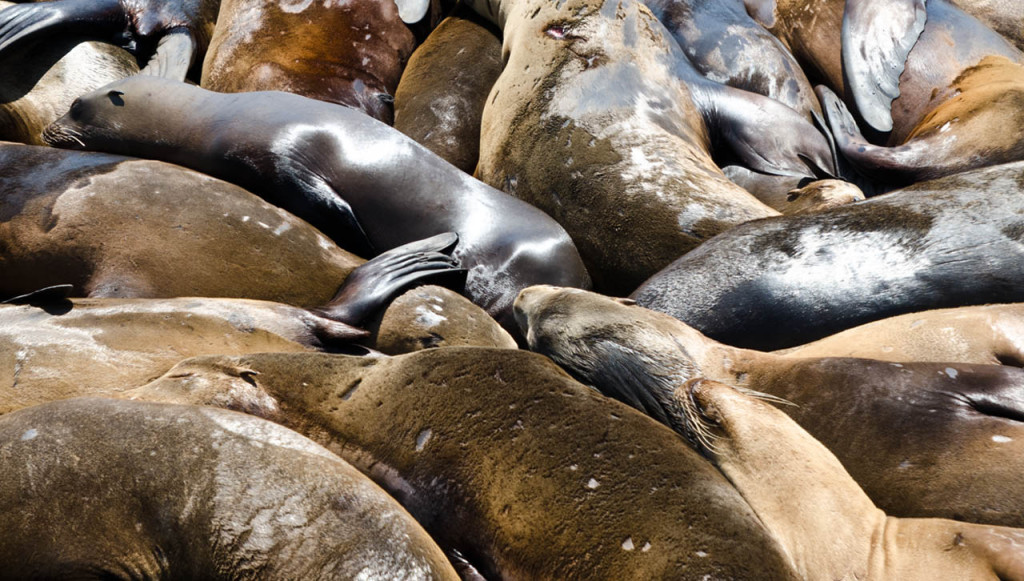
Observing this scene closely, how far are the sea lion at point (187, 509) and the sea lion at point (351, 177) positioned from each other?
1817 mm

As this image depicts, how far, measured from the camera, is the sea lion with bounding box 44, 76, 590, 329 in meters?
4.09

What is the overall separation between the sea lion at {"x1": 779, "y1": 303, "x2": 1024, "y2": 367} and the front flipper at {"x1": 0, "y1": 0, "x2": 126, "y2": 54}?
12.7 ft

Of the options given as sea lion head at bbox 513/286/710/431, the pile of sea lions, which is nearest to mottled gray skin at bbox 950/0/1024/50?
the pile of sea lions

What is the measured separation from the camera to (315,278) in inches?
152

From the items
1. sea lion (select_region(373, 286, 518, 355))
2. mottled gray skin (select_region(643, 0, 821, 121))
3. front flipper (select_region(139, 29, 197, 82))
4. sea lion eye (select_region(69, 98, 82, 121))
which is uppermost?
mottled gray skin (select_region(643, 0, 821, 121))

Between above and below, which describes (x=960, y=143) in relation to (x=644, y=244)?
above

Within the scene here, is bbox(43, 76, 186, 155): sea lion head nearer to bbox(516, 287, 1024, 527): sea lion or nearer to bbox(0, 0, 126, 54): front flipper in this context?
bbox(0, 0, 126, 54): front flipper

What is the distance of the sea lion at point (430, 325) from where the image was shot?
369 centimetres

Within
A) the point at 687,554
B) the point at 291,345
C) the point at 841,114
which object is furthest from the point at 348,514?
the point at 841,114

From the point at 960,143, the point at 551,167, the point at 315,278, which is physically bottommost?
the point at 315,278

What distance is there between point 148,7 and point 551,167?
261 centimetres

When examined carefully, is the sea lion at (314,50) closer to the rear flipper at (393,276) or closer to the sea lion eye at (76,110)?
the sea lion eye at (76,110)

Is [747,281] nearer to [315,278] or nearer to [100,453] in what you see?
[315,278]

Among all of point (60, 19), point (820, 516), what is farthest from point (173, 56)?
point (820, 516)
